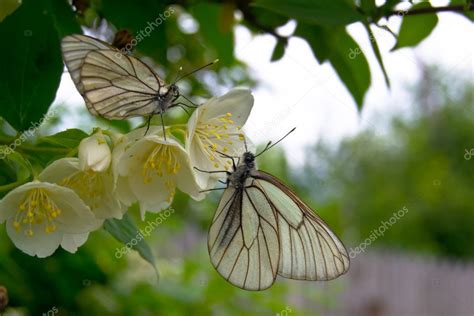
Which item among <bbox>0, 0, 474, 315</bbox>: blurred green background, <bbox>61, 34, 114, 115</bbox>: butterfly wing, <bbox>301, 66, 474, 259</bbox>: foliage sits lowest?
<bbox>301, 66, 474, 259</bbox>: foliage

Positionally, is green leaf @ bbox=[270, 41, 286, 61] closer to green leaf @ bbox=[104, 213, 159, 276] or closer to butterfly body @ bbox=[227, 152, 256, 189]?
butterfly body @ bbox=[227, 152, 256, 189]

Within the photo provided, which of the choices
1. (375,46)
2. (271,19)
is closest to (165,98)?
(375,46)

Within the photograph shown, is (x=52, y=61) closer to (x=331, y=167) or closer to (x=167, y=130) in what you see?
(x=167, y=130)

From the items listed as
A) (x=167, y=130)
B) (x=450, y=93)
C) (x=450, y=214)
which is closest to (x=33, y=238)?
→ (x=167, y=130)

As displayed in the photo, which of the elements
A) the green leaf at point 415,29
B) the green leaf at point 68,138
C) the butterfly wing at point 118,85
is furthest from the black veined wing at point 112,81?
the green leaf at point 415,29

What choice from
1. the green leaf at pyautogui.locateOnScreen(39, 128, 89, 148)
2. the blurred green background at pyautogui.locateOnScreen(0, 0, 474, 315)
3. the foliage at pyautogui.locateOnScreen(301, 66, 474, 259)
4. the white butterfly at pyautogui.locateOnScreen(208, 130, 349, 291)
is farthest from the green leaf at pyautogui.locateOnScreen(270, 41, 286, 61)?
the foliage at pyautogui.locateOnScreen(301, 66, 474, 259)

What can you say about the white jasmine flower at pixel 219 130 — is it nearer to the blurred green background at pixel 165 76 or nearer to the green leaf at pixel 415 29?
the blurred green background at pixel 165 76
